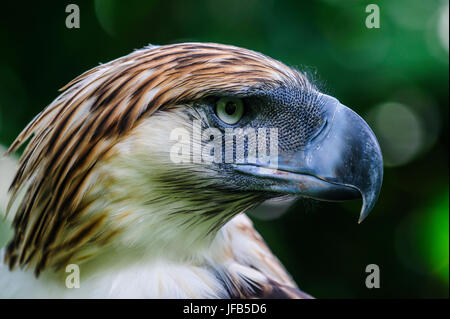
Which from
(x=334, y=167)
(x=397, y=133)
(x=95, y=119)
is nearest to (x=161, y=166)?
(x=95, y=119)

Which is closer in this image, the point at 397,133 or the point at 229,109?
the point at 229,109

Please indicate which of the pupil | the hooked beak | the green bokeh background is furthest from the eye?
the green bokeh background

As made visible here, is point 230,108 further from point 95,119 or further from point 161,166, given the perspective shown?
point 95,119

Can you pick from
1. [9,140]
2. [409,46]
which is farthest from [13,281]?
[409,46]

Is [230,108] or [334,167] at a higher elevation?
[230,108]

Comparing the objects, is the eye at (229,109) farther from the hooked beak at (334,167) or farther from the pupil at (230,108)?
the hooked beak at (334,167)
